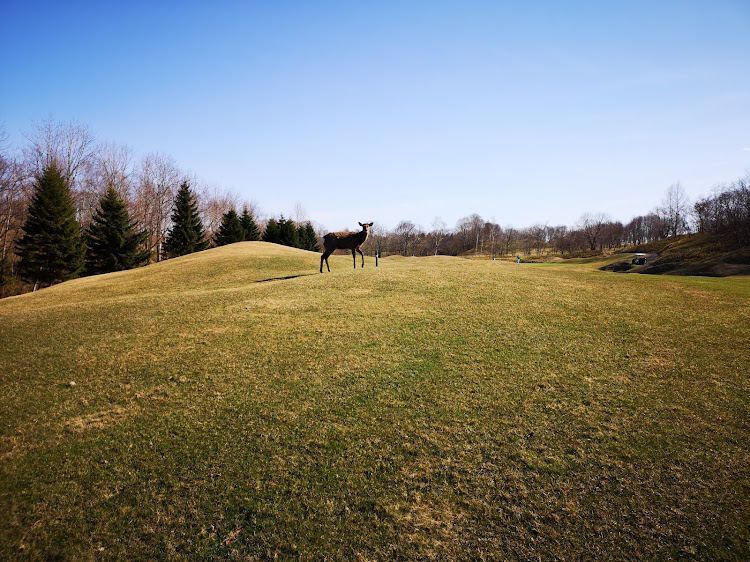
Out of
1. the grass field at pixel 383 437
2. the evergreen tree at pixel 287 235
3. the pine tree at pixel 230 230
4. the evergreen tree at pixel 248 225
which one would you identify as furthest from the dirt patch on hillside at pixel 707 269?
the evergreen tree at pixel 248 225

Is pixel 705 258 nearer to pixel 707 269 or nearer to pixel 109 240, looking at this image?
pixel 707 269

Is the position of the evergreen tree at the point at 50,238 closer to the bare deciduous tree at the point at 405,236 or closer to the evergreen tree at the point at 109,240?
the evergreen tree at the point at 109,240

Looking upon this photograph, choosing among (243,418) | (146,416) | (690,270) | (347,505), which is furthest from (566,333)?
(690,270)

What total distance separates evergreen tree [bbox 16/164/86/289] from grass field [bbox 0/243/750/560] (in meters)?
34.1

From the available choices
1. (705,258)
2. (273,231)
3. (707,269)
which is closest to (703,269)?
(707,269)

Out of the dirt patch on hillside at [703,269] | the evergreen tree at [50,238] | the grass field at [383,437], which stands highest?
the evergreen tree at [50,238]

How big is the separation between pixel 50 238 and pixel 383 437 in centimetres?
4723

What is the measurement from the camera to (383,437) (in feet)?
19.3

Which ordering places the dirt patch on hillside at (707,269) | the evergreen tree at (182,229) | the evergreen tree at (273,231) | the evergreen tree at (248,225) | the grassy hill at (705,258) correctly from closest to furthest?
1. the dirt patch on hillside at (707,269)
2. the grassy hill at (705,258)
3. the evergreen tree at (182,229)
4. the evergreen tree at (248,225)
5. the evergreen tree at (273,231)

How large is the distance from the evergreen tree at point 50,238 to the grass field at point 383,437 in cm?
3412

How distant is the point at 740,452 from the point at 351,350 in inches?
301

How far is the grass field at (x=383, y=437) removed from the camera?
4203 millimetres

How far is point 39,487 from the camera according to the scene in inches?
200

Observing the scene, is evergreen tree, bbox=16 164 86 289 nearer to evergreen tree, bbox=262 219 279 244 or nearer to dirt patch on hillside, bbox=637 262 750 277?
evergreen tree, bbox=262 219 279 244
